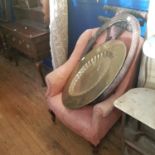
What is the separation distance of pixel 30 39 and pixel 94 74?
96cm

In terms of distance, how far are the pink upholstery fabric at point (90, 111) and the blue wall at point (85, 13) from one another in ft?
0.77

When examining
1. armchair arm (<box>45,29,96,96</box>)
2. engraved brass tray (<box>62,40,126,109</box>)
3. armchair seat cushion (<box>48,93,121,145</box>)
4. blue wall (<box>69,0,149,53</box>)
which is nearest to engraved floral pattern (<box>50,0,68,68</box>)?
A: blue wall (<box>69,0,149,53</box>)

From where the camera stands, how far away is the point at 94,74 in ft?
5.15

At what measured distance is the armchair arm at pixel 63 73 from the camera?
66.3 inches

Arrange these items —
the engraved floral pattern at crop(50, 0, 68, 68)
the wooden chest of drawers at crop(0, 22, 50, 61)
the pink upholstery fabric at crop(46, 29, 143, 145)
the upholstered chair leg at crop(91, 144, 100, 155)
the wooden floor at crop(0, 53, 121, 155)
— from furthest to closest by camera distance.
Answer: the wooden chest of drawers at crop(0, 22, 50, 61), the engraved floral pattern at crop(50, 0, 68, 68), the wooden floor at crop(0, 53, 121, 155), the upholstered chair leg at crop(91, 144, 100, 155), the pink upholstery fabric at crop(46, 29, 143, 145)

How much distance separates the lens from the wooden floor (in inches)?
66.3

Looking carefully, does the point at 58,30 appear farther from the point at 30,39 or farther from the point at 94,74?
the point at 94,74

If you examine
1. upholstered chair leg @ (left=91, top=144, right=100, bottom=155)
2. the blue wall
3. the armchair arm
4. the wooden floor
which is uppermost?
the blue wall

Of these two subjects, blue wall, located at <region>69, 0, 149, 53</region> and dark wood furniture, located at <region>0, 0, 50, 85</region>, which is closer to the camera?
blue wall, located at <region>69, 0, 149, 53</region>

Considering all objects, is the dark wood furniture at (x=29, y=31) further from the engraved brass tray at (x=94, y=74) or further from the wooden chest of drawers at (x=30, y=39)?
the engraved brass tray at (x=94, y=74)

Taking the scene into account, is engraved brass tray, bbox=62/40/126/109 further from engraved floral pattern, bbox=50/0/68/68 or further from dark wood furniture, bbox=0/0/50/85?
dark wood furniture, bbox=0/0/50/85

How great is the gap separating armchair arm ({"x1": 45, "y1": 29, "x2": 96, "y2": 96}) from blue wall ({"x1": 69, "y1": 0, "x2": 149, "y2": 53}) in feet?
0.79

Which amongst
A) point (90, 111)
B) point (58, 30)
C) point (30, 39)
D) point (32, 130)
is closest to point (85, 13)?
point (58, 30)

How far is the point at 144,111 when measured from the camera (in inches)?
46.9
